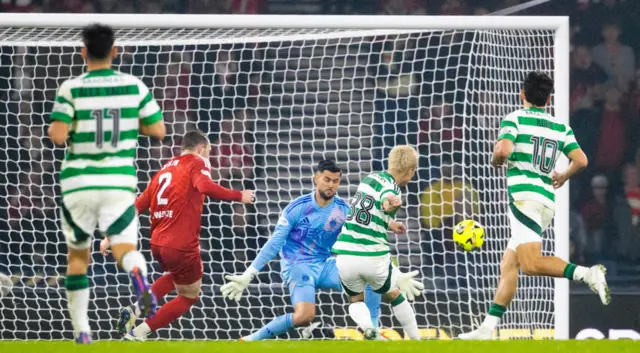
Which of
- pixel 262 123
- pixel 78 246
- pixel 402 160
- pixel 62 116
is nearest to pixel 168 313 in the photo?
pixel 402 160

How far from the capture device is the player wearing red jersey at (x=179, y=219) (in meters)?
7.57

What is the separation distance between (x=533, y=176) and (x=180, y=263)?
240 centimetres

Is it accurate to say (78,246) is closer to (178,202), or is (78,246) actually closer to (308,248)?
(178,202)

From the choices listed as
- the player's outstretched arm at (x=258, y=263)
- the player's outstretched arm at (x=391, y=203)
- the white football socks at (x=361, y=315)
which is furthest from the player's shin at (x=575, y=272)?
the player's outstretched arm at (x=258, y=263)

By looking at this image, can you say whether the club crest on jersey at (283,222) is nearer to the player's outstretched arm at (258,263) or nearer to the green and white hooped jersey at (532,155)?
the player's outstretched arm at (258,263)

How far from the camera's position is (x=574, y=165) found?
6656 millimetres

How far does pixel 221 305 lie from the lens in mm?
9164

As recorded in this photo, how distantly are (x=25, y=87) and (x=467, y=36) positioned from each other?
4.67 m

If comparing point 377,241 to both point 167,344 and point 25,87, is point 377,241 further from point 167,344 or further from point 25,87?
point 25,87

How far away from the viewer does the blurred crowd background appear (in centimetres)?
938

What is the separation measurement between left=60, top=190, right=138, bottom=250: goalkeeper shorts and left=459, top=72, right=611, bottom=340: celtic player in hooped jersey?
206 centimetres

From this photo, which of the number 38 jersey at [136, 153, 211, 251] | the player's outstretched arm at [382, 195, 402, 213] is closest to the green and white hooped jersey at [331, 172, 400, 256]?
the player's outstretched arm at [382, 195, 402, 213]

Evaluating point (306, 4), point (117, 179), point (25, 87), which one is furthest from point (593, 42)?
point (117, 179)

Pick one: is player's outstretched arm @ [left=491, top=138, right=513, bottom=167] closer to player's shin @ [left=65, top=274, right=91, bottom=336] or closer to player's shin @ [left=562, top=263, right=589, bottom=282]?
player's shin @ [left=562, top=263, right=589, bottom=282]
